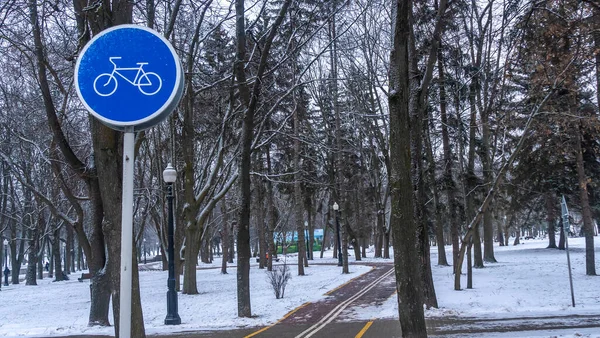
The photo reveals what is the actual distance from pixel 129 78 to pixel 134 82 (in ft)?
0.15

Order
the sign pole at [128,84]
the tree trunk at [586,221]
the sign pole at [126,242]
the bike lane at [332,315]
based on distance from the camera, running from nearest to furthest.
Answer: the sign pole at [126,242] → the sign pole at [128,84] → the bike lane at [332,315] → the tree trunk at [586,221]

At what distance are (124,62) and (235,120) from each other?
17.4 meters

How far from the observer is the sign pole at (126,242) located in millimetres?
2902

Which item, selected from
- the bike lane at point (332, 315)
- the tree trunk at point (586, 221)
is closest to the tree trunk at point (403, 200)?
the bike lane at point (332, 315)

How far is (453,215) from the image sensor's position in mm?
23797

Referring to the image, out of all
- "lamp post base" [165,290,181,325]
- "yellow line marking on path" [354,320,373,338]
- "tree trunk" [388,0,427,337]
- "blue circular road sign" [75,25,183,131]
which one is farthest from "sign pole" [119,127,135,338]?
"lamp post base" [165,290,181,325]

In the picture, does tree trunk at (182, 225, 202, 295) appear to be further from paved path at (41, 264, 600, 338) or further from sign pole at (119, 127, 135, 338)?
sign pole at (119, 127, 135, 338)

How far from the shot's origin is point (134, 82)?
121 inches

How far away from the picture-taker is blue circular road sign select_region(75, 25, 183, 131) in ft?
9.95

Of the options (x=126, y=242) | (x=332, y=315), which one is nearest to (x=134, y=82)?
(x=126, y=242)

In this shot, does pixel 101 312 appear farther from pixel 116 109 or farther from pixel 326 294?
pixel 116 109

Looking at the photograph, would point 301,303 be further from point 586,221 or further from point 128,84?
point 128,84

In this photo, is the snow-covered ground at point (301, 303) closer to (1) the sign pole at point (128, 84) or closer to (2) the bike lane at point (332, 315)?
(2) the bike lane at point (332, 315)

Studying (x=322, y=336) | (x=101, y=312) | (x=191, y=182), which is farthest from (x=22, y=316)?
(x=322, y=336)
